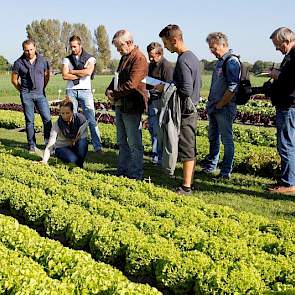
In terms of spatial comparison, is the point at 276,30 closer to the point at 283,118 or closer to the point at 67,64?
the point at 283,118

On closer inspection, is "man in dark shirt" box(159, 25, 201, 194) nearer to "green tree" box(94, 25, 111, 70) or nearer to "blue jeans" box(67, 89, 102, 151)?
"blue jeans" box(67, 89, 102, 151)

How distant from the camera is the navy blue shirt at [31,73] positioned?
372 inches

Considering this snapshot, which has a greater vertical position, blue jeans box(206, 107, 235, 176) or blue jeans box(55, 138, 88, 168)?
blue jeans box(206, 107, 235, 176)

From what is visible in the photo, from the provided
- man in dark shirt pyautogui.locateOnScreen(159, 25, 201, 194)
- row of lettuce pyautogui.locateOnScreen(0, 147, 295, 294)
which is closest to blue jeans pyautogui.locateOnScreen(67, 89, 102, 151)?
row of lettuce pyautogui.locateOnScreen(0, 147, 295, 294)

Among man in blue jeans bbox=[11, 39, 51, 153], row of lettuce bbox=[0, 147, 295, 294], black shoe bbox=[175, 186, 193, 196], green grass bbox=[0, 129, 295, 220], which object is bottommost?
green grass bbox=[0, 129, 295, 220]

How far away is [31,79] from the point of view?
945 centimetres

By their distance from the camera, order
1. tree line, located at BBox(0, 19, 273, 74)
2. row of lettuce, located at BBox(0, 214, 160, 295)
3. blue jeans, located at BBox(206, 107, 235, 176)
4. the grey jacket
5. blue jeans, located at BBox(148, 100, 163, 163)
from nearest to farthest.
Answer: row of lettuce, located at BBox(0, 214, 160, 295) < the grey jacket < blue jeans, located at BBox(206, 107, 235, 176) < blue jeans, located at BBox(148, 100, 163, 163) < tree line, located at BBox(0, 19, 273, 74)

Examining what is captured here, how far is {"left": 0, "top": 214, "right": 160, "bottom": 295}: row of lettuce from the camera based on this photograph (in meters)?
3.42

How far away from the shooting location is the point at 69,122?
788 centimetres

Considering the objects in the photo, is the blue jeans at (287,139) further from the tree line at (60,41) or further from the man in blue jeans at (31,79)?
the tree line at (60,41)

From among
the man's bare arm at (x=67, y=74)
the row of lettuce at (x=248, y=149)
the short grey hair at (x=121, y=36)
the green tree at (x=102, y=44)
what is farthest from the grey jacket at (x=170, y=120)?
the green tree at (x=102, y=44)

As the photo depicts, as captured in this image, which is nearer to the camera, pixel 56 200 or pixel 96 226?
pixel 96 226

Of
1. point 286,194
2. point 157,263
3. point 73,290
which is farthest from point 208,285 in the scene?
point 286,194

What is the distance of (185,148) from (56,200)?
2.03 meters
